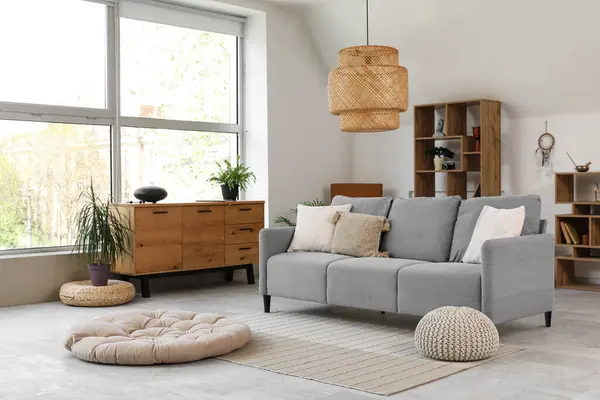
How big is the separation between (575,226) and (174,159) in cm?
414

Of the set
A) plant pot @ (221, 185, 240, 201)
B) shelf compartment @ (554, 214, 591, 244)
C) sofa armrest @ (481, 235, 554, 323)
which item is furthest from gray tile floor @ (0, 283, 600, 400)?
plant pot @ (221, 185, 240, 201)

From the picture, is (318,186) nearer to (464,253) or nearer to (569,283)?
(569,283)

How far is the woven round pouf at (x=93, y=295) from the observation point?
20.8 feet

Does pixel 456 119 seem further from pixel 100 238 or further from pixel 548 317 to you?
pixel 100 238

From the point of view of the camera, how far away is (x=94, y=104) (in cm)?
724

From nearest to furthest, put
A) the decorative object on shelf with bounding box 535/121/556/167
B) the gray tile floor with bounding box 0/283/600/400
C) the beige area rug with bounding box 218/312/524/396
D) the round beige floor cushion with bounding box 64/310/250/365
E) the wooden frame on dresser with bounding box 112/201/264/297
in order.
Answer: the gray tile floor with bounding box 0/283/600/400 → the beige area rug with bounding box 218/312/524/396 → the round beige floor cushion with bounding box 64/310/250/365 → the wooden frame on dresser with bounding box 112/201/264/297 → the decorative object on shelf with bounding box 535/121/556/167

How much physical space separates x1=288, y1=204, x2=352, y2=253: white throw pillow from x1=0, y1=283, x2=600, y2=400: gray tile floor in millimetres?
1550

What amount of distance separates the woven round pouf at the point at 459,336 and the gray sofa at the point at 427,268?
0.41 meters

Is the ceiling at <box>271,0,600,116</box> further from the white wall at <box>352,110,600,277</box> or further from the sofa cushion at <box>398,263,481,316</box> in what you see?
the sofa cushion at <box>398,263,481,316</box>

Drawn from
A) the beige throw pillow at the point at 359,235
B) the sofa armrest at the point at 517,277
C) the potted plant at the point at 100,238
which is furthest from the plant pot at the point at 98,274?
the sofa armrest at the point at 517,277

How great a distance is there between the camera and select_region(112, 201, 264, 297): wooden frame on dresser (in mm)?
6820

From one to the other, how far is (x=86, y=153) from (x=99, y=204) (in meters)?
0.52

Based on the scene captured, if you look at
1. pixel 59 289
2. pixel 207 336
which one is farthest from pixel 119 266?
pixel 207 336

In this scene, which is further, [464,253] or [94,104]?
[94,104]
